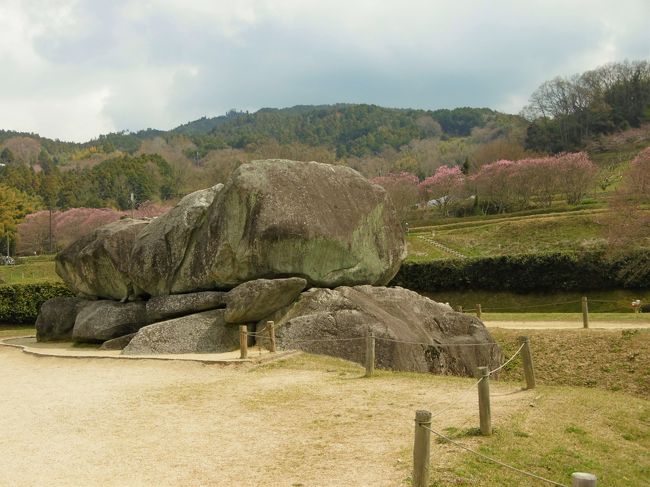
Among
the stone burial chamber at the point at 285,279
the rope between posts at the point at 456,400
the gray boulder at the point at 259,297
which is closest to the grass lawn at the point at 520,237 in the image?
the stone burial chamber at the point at 285,279

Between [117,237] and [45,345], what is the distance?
582cm

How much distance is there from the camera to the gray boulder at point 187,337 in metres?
20.9

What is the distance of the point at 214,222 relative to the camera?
A: 2225 cm

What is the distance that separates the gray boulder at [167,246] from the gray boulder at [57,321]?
5330mm

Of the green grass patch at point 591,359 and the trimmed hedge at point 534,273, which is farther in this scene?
the trimmed hedge at point 534,273

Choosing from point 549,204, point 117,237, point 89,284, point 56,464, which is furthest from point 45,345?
point 549,204

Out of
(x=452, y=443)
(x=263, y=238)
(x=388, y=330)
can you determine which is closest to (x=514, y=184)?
(x=263, y=238)

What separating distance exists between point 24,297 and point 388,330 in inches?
1148

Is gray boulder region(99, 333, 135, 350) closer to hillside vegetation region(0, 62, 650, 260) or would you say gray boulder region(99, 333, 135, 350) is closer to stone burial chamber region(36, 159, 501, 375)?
stone burial chamber region(36, 159, 501, 375)

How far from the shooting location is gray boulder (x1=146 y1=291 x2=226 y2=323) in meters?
22.0

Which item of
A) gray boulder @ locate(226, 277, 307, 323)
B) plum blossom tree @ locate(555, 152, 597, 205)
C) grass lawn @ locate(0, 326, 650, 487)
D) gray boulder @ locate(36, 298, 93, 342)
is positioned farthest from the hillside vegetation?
gray boulder @ locate(36, 298, 93, 342)

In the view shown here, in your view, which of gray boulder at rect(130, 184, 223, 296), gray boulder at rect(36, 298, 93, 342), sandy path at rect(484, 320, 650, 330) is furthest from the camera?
gray boulder at rect(36, 298, 93, 342)

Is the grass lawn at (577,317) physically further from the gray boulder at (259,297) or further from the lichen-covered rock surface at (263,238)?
the gray boulder at (259,297)

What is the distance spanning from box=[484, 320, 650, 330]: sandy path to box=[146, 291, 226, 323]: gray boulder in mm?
12819
